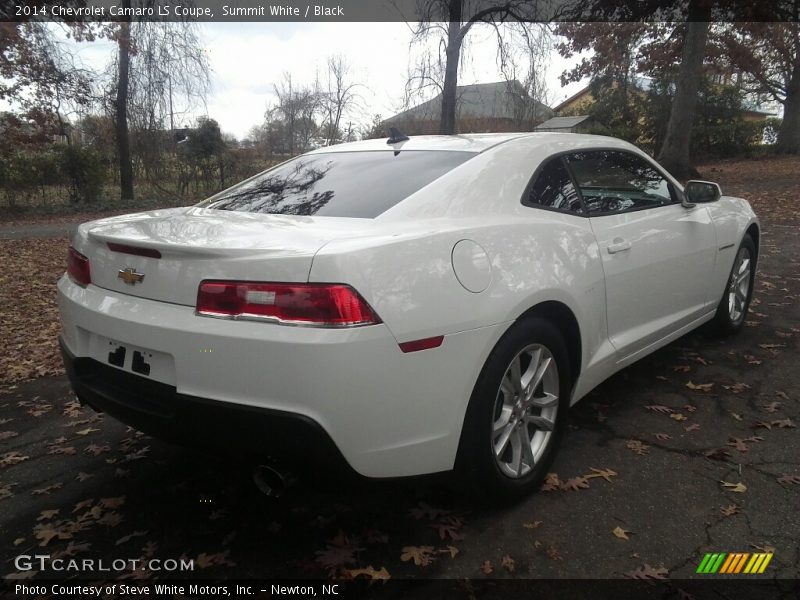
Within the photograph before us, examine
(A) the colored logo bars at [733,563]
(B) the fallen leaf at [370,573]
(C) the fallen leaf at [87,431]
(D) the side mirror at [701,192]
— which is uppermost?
(D) the side mirror at [701,192]

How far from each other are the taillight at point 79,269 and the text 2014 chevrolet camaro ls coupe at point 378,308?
13 millimetres

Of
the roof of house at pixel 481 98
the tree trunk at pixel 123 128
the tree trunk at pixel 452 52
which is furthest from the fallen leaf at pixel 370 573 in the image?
the tree trunk at pixel 123 128

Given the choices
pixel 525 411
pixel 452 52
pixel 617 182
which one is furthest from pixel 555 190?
pixel 452 52

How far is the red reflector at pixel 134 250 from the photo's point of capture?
85.4 inches

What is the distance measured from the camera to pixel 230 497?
265cm

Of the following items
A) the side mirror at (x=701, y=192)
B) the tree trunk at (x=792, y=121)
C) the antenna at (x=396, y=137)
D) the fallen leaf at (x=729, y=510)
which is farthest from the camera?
the tree trunk at (x=792, y=121)

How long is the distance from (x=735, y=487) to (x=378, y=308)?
6.11ft

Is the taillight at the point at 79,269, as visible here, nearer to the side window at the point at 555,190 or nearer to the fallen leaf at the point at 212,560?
the fallen leaf at the point at 212,560

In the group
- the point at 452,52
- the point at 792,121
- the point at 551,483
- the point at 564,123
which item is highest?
the point at 452,52

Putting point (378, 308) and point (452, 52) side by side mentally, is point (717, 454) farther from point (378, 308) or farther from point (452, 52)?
point (452, 52)

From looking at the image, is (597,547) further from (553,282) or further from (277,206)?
(277,206)

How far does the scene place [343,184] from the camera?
9.33 feet

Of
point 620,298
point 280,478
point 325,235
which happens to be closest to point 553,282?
point 620,298

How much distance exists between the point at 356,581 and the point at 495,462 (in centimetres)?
68
